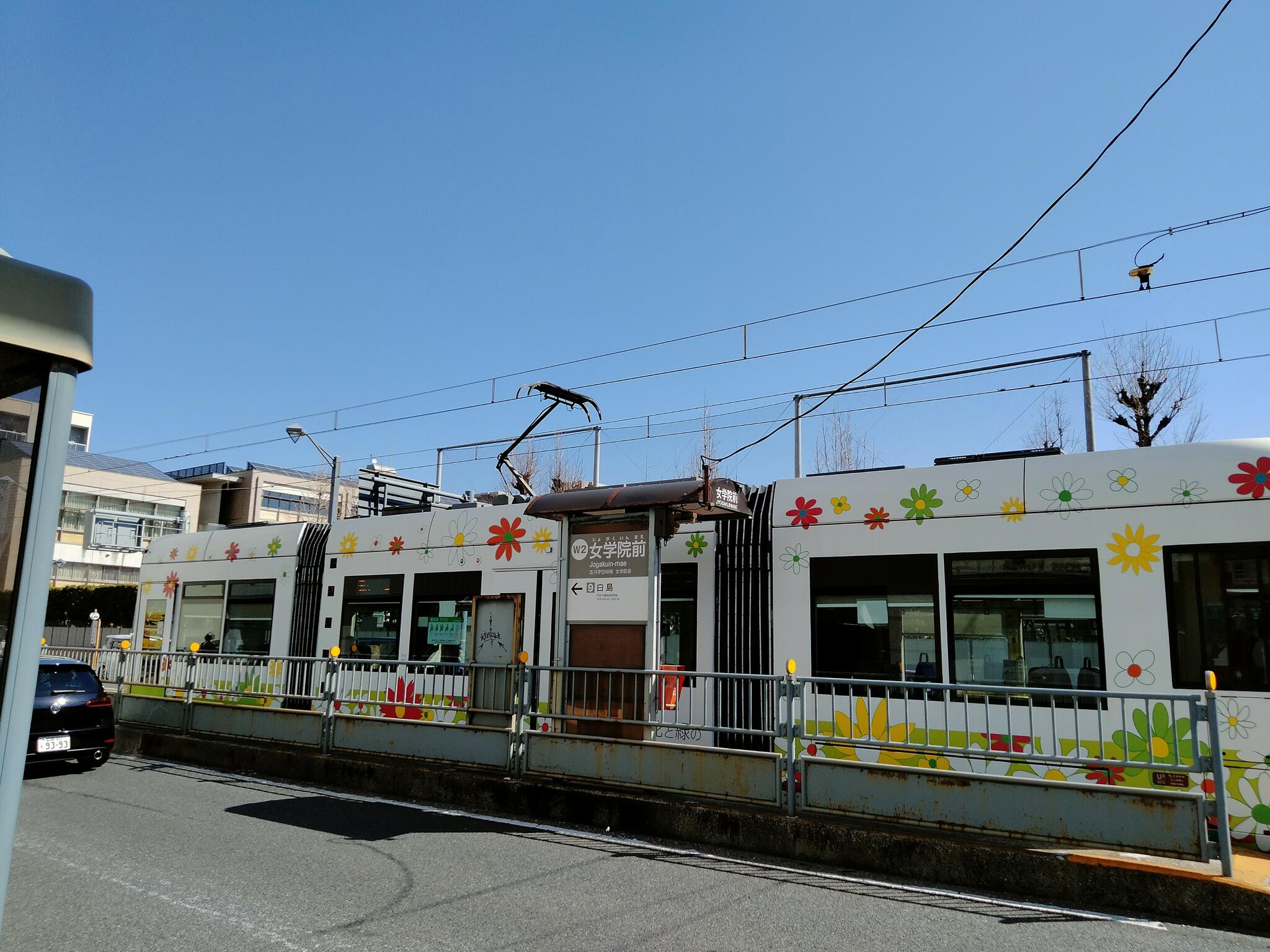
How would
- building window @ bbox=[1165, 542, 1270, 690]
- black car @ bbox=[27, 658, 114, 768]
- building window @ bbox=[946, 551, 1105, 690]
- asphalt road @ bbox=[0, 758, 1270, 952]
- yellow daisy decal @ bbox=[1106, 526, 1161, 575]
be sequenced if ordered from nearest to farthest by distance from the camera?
asphalt road @ bbox=[0, 758, 1270, 952], building window @ bbox=[1165, 542, 1270, 690], yellow daisy decal @ bbox=[1106, 526, 1161, 575], building window @ bbox=[946, 551, 1105, 690], black car @ bbox=[27, 658, 114, 768]

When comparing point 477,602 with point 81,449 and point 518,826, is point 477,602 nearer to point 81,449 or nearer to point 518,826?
point 518,826

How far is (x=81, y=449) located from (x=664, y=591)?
193 ft

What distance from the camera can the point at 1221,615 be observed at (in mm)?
7285

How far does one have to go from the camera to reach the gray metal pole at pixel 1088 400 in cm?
1206

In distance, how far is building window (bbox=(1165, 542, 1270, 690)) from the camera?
7074 mm

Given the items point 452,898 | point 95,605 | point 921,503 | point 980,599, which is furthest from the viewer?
point 95,605

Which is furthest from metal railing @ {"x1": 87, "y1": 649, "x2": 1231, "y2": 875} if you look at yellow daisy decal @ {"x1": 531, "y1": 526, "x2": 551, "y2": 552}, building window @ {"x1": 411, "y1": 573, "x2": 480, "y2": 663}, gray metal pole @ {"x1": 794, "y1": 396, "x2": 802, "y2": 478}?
gray metal pole @ {"x1": 794, "y1": 396, "x2": 802, "y2": 478}

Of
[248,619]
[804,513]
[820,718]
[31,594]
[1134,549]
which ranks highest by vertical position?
[804,513]

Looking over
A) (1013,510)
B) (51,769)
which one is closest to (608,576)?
(1013,510)

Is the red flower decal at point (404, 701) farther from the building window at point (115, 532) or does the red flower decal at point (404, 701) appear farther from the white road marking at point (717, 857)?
the building window at point (115, 532)

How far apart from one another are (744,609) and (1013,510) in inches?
113

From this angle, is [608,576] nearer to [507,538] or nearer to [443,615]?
[507,538]

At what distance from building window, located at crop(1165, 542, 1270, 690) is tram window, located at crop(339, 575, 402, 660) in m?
9.34

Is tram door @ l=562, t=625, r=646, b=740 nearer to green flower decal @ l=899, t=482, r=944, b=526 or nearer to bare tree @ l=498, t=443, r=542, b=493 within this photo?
green flower decal @ l=899, t=482, r=944, b=526
